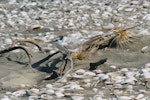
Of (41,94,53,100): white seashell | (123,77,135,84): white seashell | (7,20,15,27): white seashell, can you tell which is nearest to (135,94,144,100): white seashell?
(123,77,135,84): white seashell

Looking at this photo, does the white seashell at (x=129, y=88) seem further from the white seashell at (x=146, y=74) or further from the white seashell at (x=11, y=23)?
the white seashell at (x=11, y=23)

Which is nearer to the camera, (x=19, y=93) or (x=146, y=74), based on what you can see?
(x=19, y=93)

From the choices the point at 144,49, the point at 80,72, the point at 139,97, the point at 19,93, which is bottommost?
the point at 139,97

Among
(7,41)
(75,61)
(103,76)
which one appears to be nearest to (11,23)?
(7,41)

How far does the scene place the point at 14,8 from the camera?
5773 mm

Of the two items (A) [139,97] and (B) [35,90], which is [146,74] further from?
(B) [35,90]

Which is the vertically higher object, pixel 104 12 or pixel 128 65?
pixel 104 12

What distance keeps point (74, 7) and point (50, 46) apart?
1.45 metres

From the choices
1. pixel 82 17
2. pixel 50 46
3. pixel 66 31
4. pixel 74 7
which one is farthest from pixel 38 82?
pixel 74 7

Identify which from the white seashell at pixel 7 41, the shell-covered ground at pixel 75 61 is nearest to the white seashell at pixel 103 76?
the shell-covered ground at pixel 75 61

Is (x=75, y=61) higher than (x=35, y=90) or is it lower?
higher

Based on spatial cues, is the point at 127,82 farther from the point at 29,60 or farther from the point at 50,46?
the point at 50,46

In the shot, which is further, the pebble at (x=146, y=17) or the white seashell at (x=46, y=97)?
the pebble at (x=146, y=17)

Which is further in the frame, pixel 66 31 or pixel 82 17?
pixel 82 17
